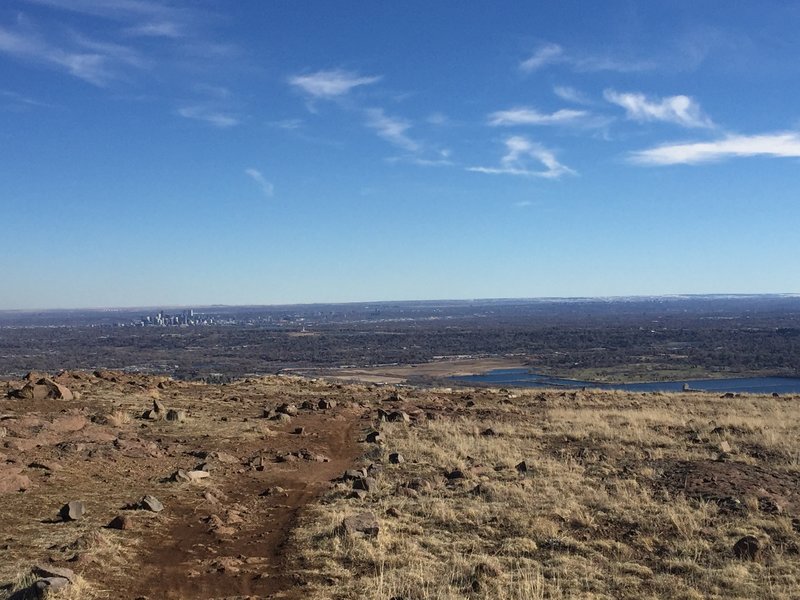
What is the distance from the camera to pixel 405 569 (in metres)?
9.32

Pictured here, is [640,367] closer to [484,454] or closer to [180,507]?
[484,454]

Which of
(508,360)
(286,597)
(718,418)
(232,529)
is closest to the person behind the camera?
(286,597)

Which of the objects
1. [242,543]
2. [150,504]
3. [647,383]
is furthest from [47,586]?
[647,383]

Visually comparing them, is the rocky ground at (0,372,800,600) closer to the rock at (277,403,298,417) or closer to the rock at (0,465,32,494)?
the rock at (0,465,32,494)

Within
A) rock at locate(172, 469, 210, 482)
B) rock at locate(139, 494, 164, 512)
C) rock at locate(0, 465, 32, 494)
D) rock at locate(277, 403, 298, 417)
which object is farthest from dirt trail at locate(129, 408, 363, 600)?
rock at locate(277, 403, 298, 417)

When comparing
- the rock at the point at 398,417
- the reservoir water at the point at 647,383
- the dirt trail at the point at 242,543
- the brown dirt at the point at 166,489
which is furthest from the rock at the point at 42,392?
the reservoir water at the point at 647,383

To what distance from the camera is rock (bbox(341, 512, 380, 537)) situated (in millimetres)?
10641

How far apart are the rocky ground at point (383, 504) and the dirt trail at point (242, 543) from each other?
0.15 feet

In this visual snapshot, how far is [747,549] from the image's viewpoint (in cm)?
984

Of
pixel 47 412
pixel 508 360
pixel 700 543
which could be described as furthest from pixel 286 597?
pixel 508 360

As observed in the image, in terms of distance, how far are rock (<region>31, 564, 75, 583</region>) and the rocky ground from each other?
79 mm

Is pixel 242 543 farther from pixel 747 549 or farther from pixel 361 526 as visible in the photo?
pixel 747 549

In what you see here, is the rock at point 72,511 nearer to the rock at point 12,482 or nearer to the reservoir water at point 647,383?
the rock at point 12,482

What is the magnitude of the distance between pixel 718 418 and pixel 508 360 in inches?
3716
